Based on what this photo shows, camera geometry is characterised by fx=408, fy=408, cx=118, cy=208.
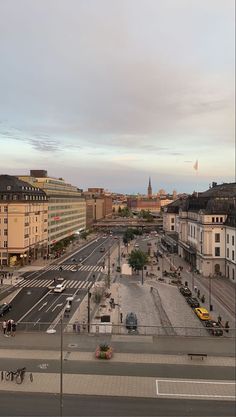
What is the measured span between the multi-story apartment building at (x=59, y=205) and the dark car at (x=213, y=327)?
24.1 m

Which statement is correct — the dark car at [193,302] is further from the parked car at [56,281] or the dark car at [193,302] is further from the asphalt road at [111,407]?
the asphalt road at [111,407]

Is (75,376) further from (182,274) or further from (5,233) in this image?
(5,233)

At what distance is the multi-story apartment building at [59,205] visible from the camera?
122 feet

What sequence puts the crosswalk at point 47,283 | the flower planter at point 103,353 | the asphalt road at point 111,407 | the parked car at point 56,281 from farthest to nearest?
the parked car at point 56,281, the crosswalk at point 47,283, the flower planter at point 103,353, the asphalt road at point 111,407

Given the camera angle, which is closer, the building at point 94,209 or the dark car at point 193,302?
the dark car at point 193,302

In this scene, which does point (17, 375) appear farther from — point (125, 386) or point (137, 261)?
point (137, 261)

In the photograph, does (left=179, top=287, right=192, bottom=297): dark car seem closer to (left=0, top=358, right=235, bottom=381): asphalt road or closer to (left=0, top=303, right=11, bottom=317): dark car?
(left=0, top=303, right=11, bottom=317): dark car

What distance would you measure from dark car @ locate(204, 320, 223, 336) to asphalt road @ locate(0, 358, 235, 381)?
8.72 feet

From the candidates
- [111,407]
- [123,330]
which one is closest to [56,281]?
[123,330]

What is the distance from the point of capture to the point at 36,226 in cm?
3222

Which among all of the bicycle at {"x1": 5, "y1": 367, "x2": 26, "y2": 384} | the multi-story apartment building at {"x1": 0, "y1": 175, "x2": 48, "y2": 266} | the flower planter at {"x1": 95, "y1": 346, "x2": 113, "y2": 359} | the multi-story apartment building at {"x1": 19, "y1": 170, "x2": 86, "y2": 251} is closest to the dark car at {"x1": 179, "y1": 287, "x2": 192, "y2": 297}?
the flower planter at {"x1": 95, "y1": 346, "x2": 113, "y2": 359}

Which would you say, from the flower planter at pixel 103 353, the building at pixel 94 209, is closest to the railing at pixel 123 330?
the flower planter at pixel 103 353

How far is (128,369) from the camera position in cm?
881

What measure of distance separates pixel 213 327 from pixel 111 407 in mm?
6484
